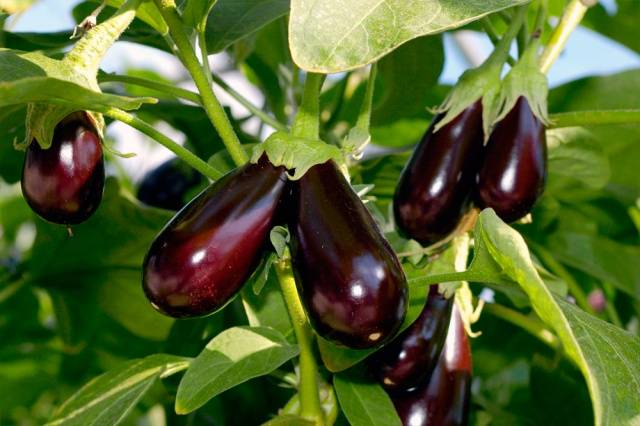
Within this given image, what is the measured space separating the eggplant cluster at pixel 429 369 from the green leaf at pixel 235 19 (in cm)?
21

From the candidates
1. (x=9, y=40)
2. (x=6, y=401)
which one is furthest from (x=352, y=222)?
(x=6, y=401)

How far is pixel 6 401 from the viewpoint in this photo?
46.3 inches

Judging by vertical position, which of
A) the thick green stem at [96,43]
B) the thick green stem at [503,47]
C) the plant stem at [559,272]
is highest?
the thick green stem at [96,43]

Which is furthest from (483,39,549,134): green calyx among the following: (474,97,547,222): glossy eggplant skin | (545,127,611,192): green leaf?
(545,127,611,192): green leaf

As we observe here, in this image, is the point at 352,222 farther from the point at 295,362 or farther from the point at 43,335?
the point at 43,335

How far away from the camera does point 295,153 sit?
0.50 meters

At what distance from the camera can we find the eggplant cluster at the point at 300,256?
46 centimetres

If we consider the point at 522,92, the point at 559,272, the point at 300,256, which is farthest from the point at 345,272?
the point at 559,272

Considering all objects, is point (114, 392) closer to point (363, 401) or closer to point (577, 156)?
point (363, 401)

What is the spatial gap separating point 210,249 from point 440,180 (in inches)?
7.3

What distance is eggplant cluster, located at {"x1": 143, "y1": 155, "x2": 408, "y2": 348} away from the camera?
18.1 inches

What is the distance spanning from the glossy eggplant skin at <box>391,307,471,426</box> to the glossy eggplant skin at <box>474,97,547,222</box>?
9cm

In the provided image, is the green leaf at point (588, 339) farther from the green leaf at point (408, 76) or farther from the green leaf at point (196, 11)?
the green leaf at point (408, 76)

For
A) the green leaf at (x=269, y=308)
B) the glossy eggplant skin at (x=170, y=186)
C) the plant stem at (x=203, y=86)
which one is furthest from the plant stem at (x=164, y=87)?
the glossy eggplant skin at (x=170, y=186)
